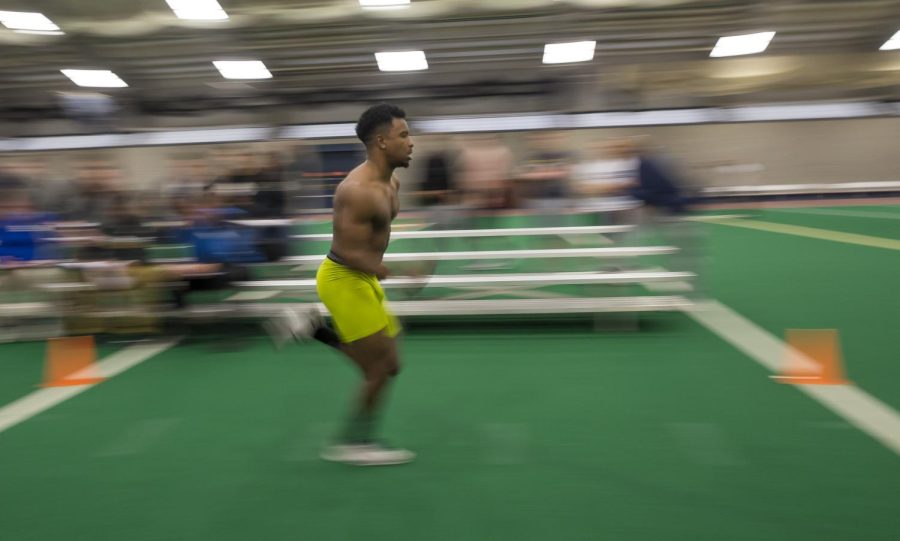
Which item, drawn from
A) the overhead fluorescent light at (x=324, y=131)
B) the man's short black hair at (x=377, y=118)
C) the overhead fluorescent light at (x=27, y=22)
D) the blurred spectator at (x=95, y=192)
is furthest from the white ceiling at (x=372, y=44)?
the overhead fluorescent light at (x=324, y=131)

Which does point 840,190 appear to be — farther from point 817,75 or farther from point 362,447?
point 362,447

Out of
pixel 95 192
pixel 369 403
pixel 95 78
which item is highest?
pixel 95 78

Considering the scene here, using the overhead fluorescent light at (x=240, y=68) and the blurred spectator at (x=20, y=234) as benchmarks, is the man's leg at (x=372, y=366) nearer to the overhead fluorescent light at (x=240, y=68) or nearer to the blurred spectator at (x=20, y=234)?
the blurred spectator at (x=20, y=234)

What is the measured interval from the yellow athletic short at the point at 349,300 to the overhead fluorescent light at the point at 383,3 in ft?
15.9

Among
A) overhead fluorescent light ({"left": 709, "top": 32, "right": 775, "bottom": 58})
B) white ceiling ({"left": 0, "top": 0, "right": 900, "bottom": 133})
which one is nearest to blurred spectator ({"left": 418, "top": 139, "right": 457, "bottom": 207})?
white ceiling ({"left": 0, "top": 0, "right": 900, "bottom": 133})

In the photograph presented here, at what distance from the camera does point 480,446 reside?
3.70 metres

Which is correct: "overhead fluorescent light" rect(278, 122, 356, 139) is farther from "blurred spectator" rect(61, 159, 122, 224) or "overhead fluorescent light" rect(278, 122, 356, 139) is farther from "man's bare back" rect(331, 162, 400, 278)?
"man's bare back" rect(331, 162, 400, 278)

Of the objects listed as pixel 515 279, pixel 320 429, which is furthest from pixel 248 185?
pixel 320 429

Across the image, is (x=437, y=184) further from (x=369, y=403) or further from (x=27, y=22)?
(x=369, y=403)

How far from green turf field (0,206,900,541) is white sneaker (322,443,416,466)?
7cm

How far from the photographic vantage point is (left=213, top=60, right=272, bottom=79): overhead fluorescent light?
29.1 ft

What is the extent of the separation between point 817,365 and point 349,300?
355 centimetres

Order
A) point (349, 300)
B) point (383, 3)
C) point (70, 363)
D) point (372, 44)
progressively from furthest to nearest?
point (372, 44)
point (383, 3)
point (70, 363)
point (349, 300)

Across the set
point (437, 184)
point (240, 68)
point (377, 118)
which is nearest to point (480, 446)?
point (377, 118)
